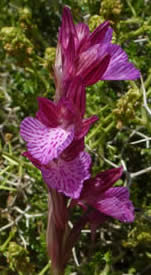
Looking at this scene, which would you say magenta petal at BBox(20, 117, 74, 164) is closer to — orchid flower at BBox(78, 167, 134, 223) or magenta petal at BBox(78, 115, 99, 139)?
magenta petal at BBox(78, 115, 99, 139)

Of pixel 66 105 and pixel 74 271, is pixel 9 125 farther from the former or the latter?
pixel 66 105

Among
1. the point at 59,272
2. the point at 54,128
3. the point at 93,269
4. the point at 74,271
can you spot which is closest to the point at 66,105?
the point at 54,128

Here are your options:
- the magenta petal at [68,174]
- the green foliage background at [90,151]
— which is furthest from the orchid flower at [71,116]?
the green foliage background at [90,151]

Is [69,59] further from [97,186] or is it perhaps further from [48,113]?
[97,186]

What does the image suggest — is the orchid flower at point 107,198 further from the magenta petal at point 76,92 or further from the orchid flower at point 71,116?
the magenta petal at point 76,92

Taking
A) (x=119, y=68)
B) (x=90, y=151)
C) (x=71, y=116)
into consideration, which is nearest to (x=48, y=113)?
(x=71, y=116)

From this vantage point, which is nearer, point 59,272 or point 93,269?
point 59,272

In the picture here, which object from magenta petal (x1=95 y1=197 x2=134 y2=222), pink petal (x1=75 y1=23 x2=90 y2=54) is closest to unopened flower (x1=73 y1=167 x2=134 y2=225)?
magenta petal (x1=95 y1=197 x2=134 y2=222)
